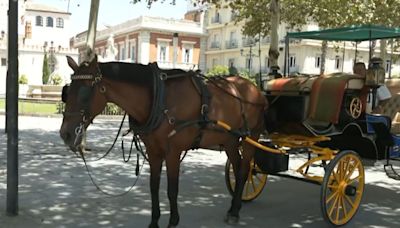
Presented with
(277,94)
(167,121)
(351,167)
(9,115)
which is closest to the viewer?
(167,121)

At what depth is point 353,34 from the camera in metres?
7.80

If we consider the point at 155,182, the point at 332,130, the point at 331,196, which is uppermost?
the point at 332,130

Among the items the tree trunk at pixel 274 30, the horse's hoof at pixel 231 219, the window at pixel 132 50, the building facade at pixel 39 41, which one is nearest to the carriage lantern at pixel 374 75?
the horse's hoof at pixel 231 219

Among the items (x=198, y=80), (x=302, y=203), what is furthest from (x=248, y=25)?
(x=198, y=80)

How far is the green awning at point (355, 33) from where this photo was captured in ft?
22.6

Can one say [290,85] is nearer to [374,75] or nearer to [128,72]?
[374,75]

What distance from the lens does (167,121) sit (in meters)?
5.00

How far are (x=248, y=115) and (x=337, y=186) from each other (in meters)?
1.38

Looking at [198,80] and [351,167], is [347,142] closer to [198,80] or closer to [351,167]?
[351,167]

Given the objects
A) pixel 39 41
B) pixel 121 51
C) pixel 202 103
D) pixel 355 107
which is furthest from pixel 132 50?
pixel 202 103

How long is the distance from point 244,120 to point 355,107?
4.84 feet

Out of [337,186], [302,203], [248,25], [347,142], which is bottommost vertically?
[302,203]

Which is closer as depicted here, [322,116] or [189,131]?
[189,131]

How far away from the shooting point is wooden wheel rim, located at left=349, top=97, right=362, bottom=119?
6.23 meters
